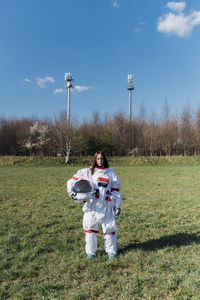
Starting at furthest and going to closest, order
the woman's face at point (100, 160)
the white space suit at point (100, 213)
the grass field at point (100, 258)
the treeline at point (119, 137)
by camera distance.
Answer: the treeline at point (119, 137) < the woman's face at point (100, 160) < the white space suit at point (100, 213) < the grass field at point (100, 258)

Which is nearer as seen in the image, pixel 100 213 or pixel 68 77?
pixel 100 213

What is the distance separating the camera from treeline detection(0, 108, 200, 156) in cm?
4219

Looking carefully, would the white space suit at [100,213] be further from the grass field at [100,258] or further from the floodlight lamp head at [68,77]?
the floodlight lamp head at [68,77]

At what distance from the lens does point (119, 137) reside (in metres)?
45.0

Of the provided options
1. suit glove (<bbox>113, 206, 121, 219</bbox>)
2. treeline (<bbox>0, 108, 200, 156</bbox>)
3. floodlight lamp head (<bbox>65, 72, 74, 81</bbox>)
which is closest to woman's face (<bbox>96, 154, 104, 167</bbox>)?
suit glove (<bbox>113, 206, 121, 219</bbox>)

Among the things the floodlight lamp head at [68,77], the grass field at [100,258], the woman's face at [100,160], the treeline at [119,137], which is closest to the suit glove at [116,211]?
the grass field at [100,258]

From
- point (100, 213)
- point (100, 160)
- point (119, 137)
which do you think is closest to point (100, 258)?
point (100, 213)

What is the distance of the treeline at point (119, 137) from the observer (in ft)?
138

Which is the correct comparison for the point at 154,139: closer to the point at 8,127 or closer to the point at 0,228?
the point at 8,127

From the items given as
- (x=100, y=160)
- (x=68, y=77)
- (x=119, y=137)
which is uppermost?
(x=68, y=77)

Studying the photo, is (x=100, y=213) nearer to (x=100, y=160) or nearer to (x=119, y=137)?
(x=100, y=160)

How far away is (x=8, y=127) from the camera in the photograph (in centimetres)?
4756

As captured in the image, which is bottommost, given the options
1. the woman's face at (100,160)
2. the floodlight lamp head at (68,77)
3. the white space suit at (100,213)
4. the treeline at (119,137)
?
the white space suit at (100,213)

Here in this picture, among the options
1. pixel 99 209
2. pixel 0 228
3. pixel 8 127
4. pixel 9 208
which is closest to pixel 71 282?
pixel 99 209
